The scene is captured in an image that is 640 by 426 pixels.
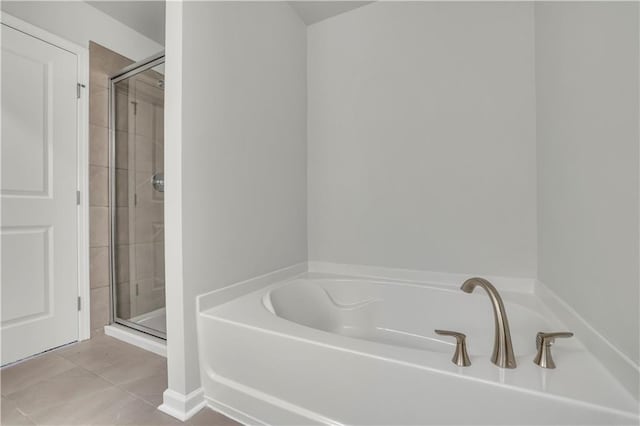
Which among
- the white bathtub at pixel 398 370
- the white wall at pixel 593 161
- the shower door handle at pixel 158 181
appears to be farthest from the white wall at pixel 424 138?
the shower door handle at pixel 158 181

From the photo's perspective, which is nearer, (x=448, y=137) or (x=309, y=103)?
(x=448, y=137)

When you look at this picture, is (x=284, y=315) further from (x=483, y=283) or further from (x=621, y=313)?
(x=621, y=313)

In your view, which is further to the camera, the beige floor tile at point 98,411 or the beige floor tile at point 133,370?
the beige floor tile at point 133,370

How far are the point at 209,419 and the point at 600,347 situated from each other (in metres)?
1.47

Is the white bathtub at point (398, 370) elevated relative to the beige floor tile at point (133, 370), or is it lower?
elevated

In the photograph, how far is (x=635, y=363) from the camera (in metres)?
0.80

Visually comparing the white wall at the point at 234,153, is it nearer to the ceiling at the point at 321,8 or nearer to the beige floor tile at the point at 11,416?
the ceiling at the point at 321,8

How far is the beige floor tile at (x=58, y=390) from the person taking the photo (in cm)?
139

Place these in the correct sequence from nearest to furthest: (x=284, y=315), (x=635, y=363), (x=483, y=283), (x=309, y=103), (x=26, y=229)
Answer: (x=635, y=363)
(x=483, y=283)
(x=284, y=315)
(x=26, y=229)
(x=309, y=103)

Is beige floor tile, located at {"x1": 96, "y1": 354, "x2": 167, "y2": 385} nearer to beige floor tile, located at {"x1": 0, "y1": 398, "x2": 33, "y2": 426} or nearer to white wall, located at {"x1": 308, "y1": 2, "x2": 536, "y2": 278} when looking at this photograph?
beige floor tile, located at {"x1": 0, "y1": 398, "x2": 33, "y2": 426}

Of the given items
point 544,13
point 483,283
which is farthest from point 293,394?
point 544,13

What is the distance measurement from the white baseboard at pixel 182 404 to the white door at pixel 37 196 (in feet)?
3.75

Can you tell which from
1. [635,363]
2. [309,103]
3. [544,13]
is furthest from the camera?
[309,103]

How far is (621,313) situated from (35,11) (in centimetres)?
320
